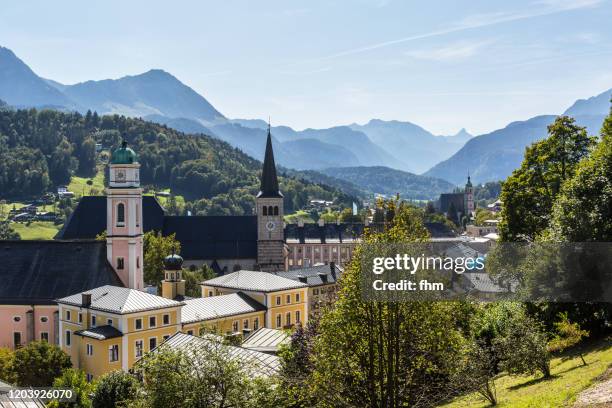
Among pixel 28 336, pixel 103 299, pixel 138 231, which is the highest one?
pixel 138 231

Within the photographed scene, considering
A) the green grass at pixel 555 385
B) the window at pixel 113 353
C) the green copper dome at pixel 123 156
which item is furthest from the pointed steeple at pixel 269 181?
the green grass at pixel 555 385

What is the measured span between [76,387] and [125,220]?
72.9ft

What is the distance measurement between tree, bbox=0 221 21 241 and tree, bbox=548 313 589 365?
133 m

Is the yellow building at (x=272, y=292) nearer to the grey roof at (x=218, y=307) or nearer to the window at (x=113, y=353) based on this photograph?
the grey roof at (x=218, y=307)

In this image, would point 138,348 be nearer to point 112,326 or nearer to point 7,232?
point 112,326

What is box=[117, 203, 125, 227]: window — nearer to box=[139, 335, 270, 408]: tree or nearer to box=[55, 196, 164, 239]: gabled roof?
box=[139, 335, 270, 408]: tree

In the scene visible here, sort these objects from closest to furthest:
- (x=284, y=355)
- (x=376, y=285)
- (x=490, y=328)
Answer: (x=376, y=285)
(x=284, y=355)
(x=490, y=328)

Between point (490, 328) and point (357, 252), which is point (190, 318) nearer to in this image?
point (490, 328)

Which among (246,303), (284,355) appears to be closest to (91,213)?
(246,303)

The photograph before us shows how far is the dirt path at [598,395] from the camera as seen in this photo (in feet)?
55.4

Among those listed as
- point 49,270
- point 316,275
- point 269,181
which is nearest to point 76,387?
point 49,270

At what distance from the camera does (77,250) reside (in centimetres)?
5516

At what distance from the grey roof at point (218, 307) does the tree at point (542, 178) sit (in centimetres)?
2136

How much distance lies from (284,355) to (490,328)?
10.3 m
